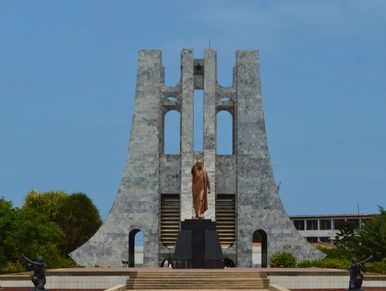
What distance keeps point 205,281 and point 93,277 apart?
610 cm

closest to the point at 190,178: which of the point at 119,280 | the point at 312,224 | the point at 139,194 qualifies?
the point at 139,194

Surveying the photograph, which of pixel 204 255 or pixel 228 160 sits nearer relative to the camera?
pixel 204 255

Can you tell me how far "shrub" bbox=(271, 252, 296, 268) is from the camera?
1941 inches

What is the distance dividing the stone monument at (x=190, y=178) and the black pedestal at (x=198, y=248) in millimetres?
19640

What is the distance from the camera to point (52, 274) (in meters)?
30.6

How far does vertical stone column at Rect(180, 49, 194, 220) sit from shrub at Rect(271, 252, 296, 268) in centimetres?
544

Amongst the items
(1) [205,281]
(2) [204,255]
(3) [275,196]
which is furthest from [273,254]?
(1) [205,281]

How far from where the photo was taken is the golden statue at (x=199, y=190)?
105 feet

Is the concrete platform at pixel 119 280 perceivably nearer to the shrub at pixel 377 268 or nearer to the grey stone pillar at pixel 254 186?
the shrub at pixel 377 268

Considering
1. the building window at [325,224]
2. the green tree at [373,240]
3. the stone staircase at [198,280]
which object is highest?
the building window at [325,224]

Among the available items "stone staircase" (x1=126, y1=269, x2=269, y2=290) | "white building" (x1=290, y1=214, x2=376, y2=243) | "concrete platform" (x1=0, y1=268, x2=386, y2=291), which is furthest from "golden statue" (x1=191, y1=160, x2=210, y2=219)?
"white building" (x1=290, y1=214, x2=376, y2=243)

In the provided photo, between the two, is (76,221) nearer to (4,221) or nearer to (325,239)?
(4,221)

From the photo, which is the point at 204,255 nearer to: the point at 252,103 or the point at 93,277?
the point at 93,277

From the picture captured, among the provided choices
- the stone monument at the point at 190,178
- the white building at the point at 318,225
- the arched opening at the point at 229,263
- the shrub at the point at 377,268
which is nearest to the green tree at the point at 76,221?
the stone monument at the point at 190,178
